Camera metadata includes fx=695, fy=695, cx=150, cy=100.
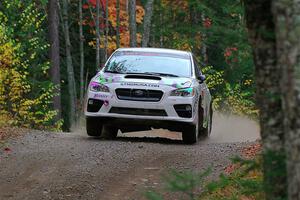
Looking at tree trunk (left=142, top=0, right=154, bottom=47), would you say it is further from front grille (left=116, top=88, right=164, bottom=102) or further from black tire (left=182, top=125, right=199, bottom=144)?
front grille (left=116, top=88, right=164, bottom=102)

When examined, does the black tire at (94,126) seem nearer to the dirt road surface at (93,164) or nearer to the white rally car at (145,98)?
the white rally car at (145,98)

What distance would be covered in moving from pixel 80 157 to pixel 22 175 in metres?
1.46

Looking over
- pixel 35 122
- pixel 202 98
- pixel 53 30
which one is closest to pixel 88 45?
pixel 53 30

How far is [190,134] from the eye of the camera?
13422mm

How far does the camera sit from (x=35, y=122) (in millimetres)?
18844

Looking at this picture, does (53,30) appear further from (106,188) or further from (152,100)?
(106,188)

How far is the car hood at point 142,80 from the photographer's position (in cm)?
1302

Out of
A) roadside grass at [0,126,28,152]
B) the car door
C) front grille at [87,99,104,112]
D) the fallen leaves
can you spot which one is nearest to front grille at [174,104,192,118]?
the car door

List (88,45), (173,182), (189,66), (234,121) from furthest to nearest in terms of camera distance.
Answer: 1. (88,45)
2. (234,121)
3. (189,66)
4. (173,182)

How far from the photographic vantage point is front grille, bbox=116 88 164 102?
42.6 feet

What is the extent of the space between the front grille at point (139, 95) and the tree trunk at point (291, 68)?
30.5 ft

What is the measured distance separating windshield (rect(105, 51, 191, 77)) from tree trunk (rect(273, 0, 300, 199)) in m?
9.84

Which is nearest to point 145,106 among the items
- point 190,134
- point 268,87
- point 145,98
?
point 145,98

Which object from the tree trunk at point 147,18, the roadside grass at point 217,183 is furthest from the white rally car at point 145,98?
the tree trunk at point 147,18
